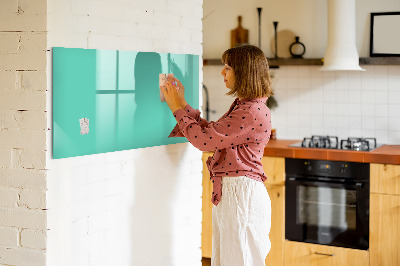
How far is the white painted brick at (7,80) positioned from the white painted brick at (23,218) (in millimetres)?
478

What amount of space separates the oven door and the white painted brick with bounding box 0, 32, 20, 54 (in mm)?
2610

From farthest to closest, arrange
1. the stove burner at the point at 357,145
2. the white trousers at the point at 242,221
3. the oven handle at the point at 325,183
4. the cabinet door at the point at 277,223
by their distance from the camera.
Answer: the cabinet door at the point at 277,223 → the stove burner at the point at 357,145 → the oven handle at the point at 325,183 → the white trousers at the point at 242,221

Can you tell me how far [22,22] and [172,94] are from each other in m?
0.85

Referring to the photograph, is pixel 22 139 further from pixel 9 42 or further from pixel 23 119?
pixel 9 42

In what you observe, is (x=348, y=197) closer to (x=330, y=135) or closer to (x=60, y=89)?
(x=330, y=135)

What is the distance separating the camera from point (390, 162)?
4098 millimetres

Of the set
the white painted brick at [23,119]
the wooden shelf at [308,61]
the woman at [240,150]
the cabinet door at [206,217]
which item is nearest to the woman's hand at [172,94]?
the woman at [240,150]

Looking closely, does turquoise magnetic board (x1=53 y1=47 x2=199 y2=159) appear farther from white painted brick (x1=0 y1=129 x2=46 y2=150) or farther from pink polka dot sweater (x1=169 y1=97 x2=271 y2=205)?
pink polka dot sweater (x1=169 y1=97 x2=271 y2=205)

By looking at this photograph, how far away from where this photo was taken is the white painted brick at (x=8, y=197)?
238 cm

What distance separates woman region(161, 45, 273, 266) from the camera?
2730mm

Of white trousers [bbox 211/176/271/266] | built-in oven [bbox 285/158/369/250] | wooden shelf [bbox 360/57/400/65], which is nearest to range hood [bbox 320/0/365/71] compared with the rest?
wooden shelf [bbox 360/57/400/65]

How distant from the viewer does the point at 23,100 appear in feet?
7.63

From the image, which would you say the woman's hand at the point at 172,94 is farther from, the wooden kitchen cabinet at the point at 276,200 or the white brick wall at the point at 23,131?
the wooden kitchen cabinet at the point at 276,200

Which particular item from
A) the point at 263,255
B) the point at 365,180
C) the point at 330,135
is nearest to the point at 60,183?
the point at 263,255
